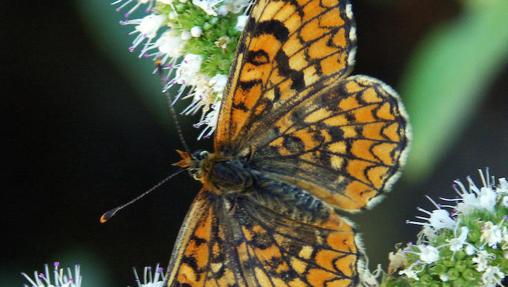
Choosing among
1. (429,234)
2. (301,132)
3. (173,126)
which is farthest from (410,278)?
(173,126)

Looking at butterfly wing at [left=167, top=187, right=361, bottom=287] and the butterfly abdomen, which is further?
the butterfly abdomen

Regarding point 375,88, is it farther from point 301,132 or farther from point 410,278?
point 410,278

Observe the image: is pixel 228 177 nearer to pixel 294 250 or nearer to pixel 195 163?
pixel 195 163

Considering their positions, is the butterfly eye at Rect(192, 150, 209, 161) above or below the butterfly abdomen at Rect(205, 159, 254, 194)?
above

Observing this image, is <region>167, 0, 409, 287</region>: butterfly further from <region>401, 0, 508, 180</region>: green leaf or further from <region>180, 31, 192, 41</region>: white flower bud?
<region>401, 0, 508, 180</region>: green leaf

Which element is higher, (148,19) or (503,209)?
(148,19)

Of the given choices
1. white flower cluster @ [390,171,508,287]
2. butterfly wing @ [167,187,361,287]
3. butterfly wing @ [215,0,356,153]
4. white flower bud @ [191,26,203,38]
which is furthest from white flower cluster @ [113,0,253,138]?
white flower cluster @ [390,171,508,287]

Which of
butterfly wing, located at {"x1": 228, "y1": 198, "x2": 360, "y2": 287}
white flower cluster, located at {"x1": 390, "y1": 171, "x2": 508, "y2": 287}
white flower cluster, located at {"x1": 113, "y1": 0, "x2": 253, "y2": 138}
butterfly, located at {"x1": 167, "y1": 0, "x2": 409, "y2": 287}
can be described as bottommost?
white flower cluster, located at {"x1": 390, "y1": 171, "x2": 508, "y2": 287}
